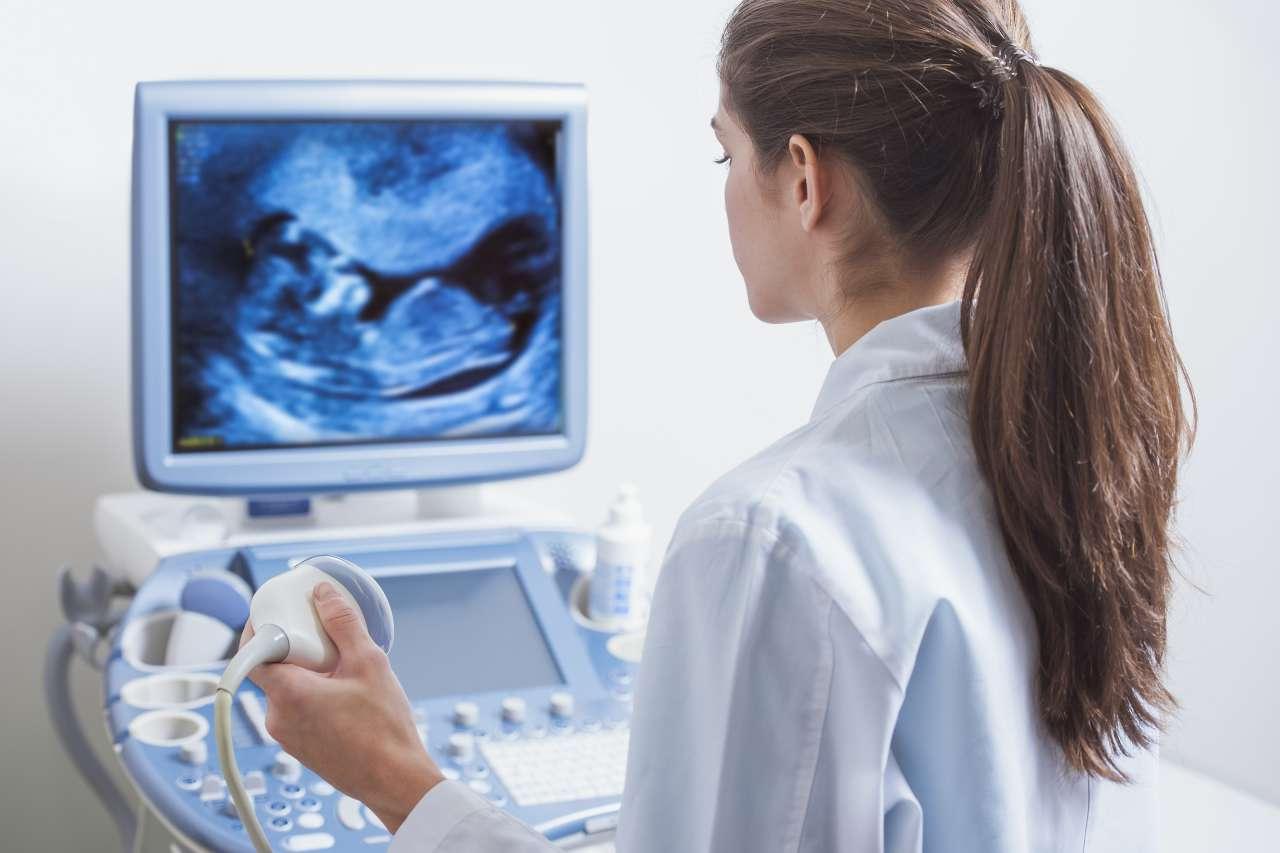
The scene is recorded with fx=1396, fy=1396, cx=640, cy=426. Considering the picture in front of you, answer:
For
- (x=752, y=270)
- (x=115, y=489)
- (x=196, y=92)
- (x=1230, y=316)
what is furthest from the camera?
(x=1230, y=316)

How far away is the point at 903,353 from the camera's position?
0.83 m

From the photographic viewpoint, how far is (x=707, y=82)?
6.90 ft

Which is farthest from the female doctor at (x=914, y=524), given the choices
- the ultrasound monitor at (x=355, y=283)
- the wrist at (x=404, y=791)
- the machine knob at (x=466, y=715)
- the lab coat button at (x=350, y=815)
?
the ultrasound monitor at (x=355, y=283)

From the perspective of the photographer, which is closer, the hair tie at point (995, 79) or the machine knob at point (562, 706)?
the hair tie at point (995, 79)

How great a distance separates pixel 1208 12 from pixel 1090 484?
1588 mm

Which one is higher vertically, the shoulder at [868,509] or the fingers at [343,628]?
the shoulder at [868,509]

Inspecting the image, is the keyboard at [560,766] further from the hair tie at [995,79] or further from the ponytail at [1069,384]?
the hair tie at [995,79]

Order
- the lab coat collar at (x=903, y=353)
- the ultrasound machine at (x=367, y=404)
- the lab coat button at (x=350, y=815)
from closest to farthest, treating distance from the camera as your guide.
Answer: the lab coat collar at (x=903, y=353), the lab coat button at (x=350, y=815), the ultrasound machine at (x=367, y=404)

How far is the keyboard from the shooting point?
1253 mm

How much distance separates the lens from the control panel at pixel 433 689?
1194mm

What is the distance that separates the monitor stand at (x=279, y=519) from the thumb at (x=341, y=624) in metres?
0.69

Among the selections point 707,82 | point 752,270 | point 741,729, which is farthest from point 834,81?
point 707,82

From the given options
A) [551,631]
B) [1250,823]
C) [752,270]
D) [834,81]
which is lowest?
[1250,823]

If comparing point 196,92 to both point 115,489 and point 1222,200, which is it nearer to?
point 115,489
